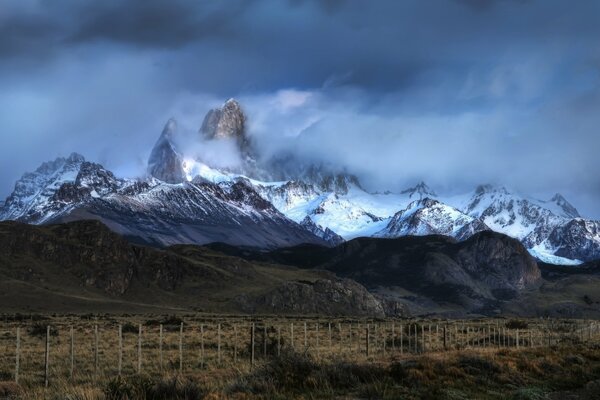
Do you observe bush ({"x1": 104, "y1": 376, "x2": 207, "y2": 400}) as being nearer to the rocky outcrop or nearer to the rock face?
the rock face

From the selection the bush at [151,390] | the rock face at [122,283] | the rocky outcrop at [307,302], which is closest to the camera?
the bush at [151,390]

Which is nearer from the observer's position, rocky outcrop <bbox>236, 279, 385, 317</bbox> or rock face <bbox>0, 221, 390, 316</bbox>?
rock face <bbox>0, 221, 390, 316</bbox>

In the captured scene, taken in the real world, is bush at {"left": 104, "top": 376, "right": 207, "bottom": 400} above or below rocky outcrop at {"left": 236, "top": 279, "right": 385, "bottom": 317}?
above

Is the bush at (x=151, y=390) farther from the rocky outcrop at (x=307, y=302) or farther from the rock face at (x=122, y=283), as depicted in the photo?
the rocky outcrop at (x=307, y=302)

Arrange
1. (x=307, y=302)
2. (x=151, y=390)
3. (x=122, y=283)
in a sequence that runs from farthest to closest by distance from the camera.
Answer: (x=307, y=302) < (x=122, y=283) < (x=151, y=390)

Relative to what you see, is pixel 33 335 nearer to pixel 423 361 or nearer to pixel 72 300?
pixel 423 361

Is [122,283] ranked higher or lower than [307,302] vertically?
higher

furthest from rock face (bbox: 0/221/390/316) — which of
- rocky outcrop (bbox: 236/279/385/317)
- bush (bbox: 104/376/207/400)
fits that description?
bush (bbox: 104/376/207/400)

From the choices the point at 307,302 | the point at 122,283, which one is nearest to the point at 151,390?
the point at 307,302

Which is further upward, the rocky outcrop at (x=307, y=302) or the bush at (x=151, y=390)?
the bush at (x=151, y=390)

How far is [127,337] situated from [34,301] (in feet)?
306

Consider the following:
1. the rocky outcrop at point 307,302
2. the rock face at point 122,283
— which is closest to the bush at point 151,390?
the rock face at point 122,283

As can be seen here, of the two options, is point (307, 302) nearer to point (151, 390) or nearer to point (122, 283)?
point (122, 283)

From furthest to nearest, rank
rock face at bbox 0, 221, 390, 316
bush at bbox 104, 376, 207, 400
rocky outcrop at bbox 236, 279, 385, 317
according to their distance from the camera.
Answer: rocky outcrop at bbox 236, 279, 385, 317
rock face at bbox 0, 221, 390, 316
bush at bbox 104, 376, 207, 400
